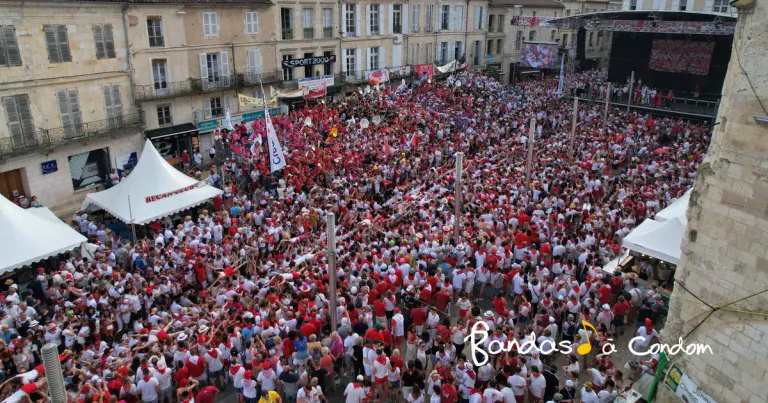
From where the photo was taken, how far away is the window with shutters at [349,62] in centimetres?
3539

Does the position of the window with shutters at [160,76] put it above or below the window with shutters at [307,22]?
below

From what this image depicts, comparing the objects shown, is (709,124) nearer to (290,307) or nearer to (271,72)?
(271,72)

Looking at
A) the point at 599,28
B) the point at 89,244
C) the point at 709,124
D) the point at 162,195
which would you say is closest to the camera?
the point at 89,244

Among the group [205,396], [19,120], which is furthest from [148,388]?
[19,120]

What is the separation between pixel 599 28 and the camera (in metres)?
34.6

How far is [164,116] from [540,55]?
89.0ft

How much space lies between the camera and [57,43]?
2172cm

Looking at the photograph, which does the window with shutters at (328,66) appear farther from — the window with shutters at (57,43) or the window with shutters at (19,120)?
the window with shutters at (19,120)

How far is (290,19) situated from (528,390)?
26.5 meters

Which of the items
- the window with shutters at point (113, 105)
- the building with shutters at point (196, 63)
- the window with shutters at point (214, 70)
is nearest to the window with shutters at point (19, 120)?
the window with shutters at point (113, 105)

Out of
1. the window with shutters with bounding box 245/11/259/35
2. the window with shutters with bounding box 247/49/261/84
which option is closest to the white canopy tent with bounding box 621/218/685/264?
the window with shutters with bounding box 247/49/261/84

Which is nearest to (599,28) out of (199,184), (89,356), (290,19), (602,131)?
(602,131)

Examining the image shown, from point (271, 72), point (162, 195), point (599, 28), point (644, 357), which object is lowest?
point (644, 357)

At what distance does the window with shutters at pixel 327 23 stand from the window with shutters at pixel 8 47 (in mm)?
16940
